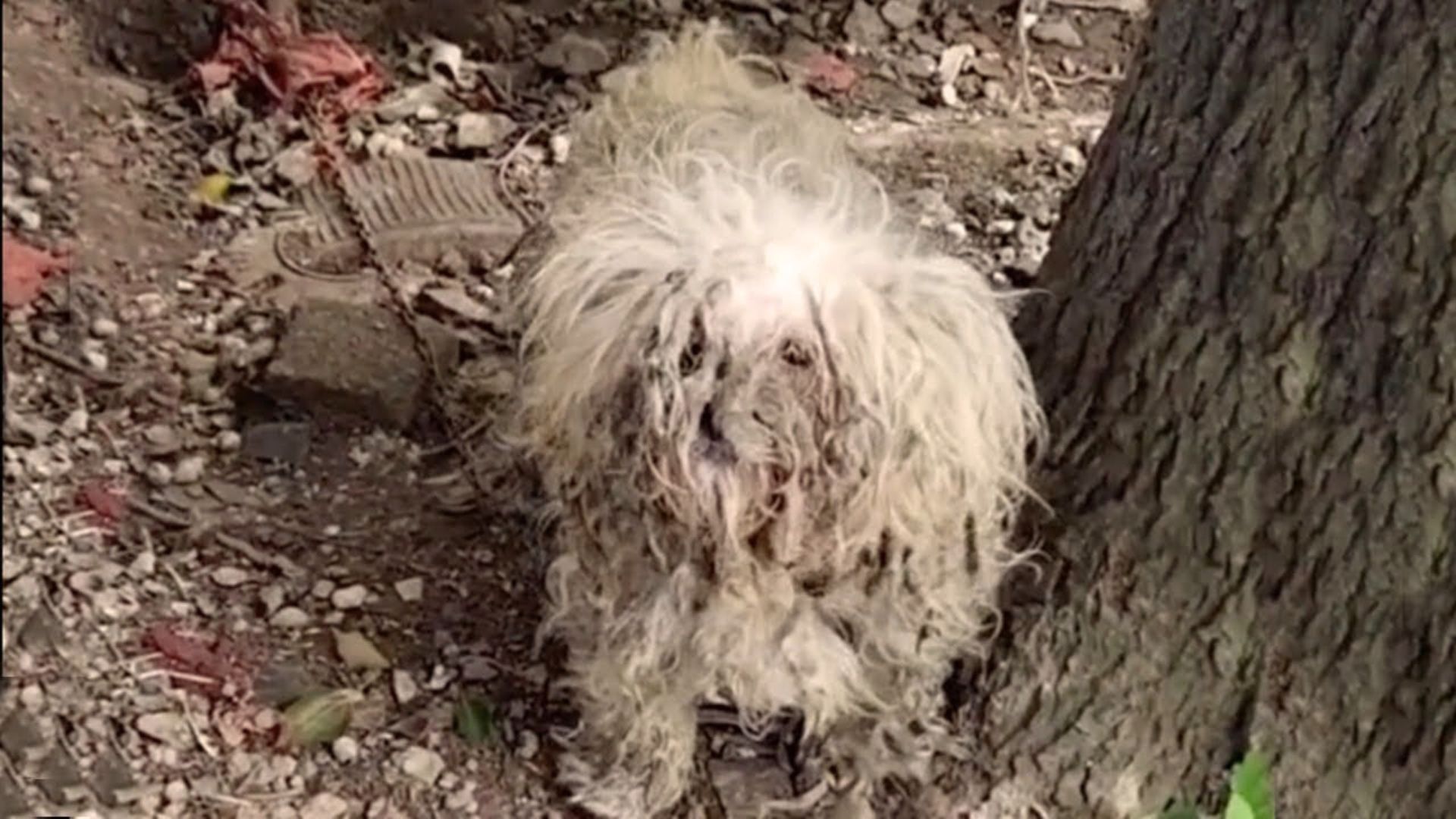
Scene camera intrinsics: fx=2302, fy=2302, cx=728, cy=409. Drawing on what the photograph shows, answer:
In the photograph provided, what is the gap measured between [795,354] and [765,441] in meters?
0.09

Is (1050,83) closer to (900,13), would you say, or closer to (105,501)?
(900,13)

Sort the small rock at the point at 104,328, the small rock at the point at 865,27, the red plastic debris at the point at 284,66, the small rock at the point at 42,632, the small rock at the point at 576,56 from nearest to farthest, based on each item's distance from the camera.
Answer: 1. the small rock at the point at 42,632
2. the small rock at the point at 104,328
3. the red plastic debris at the point at 284,66
4. the small rock at the point at 576,56
5. the small rock at the point at 865,27

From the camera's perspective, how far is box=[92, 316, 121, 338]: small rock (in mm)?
3160

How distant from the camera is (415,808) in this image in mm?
2760

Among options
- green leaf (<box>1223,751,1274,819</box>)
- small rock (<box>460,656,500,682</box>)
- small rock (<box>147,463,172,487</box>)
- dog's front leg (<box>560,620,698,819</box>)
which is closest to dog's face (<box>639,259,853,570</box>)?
dog's front leg (<box>560,620,698,819</box>)

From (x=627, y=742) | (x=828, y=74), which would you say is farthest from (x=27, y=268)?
(x=828, y=74)

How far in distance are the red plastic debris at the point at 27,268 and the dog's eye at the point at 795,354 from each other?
1.03 meters

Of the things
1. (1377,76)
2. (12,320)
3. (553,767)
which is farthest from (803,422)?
(12,320)

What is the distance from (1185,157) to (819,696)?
2.27 ft

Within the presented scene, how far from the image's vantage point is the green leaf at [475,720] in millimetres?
2812

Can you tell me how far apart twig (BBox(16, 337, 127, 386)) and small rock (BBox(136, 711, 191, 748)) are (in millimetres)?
553

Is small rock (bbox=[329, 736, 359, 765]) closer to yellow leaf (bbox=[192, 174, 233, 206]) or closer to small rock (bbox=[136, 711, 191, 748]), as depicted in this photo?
small rock (bbox=[136, 711, 191, 748])

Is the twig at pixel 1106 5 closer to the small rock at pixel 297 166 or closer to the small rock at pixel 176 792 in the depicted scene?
the small rock at pixel 297 166

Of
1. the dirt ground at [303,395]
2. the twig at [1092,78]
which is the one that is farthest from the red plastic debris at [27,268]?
the twig at [1092,78]
